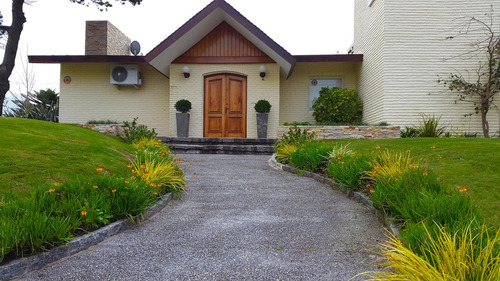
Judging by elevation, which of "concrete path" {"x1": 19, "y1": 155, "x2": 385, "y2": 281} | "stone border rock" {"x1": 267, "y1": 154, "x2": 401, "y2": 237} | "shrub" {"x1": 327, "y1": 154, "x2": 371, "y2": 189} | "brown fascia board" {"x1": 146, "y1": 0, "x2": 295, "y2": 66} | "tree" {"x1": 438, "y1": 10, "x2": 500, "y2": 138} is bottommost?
"concrete path" {"x1": 19, "y1": 155, "x2": 385, "y2": 281}

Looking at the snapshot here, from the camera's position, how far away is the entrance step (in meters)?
10.7

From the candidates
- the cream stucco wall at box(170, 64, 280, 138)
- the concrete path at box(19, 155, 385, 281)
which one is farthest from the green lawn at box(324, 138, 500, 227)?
the cream stucco wall at box(170, 64, 280, 138)

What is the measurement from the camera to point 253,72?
12656mm

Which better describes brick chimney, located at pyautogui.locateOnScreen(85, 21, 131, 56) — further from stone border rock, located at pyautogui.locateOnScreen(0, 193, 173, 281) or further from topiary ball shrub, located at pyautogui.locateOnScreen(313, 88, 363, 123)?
stone border rock, located at pyautogui.locateOnScreen(0, 193, 173, 281)

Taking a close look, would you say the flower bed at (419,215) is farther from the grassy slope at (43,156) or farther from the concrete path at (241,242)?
the grassy slope at (43,156)

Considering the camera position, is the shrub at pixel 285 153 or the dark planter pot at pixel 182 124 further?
the dark planter pot at pixel 182 124

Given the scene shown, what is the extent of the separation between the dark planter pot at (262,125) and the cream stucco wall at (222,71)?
1.23 ft

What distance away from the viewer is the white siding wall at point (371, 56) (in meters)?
11.1

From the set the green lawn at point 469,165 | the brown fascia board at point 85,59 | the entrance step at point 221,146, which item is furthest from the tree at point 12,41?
the green lawn at point 469,165

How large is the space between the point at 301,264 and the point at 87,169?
379 centimetres

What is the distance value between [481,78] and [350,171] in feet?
25.4

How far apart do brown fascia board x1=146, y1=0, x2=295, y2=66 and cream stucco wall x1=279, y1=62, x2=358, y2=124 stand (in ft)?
8.32

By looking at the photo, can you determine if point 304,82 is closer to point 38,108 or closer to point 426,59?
point 426,59

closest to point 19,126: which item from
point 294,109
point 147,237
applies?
point 147,237
